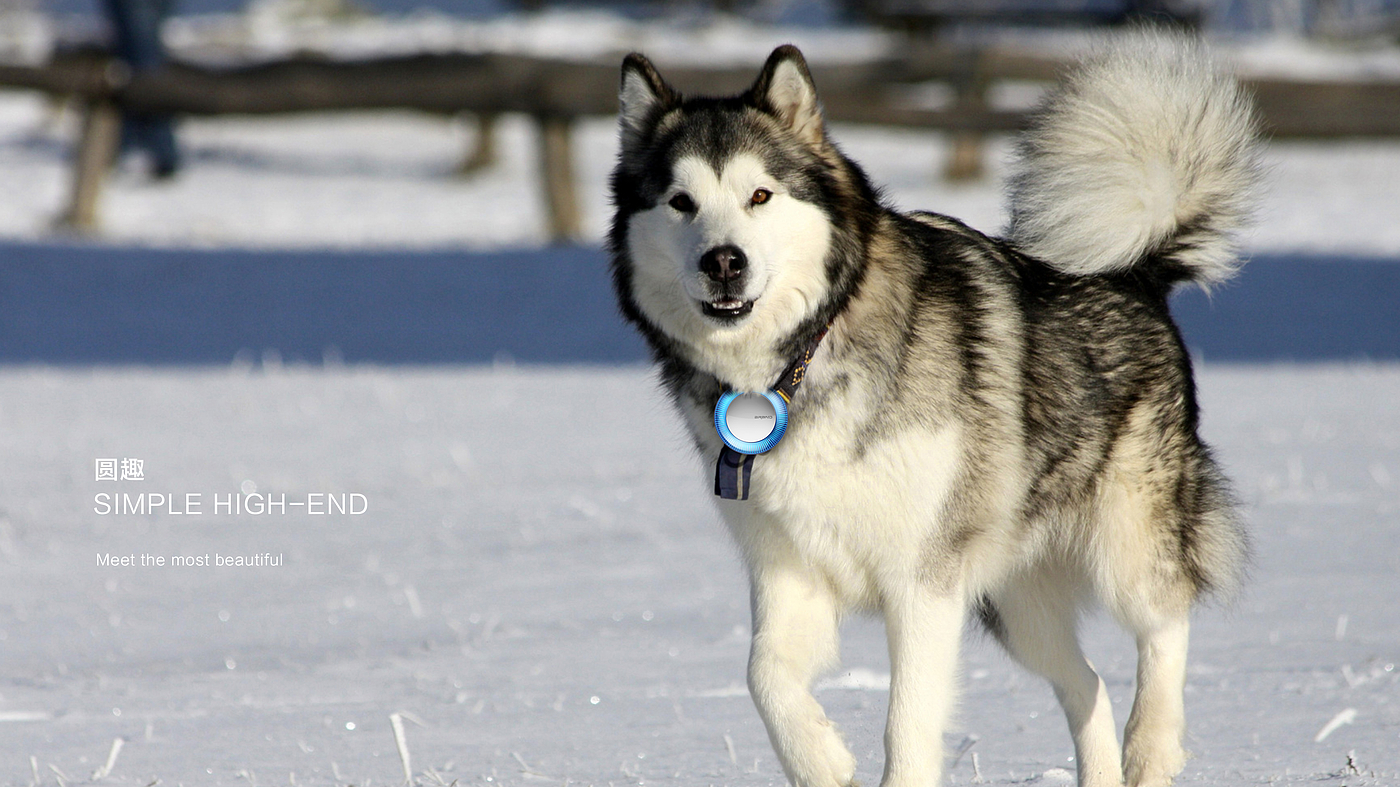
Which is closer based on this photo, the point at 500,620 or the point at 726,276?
the point at 726,276

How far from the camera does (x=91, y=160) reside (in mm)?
10805

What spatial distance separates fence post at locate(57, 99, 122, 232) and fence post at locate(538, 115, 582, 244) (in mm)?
3192

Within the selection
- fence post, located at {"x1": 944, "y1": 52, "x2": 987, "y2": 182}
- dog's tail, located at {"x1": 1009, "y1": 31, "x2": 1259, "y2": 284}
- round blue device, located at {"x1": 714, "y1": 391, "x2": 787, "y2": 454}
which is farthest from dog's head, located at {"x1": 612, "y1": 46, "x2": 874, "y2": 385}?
fence post, located at {"x1": 944, "y1": 52, "x2": 987, "y2": 182}

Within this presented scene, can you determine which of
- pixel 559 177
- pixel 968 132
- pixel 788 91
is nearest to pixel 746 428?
pixel 788 91

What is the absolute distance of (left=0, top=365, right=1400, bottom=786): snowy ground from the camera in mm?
2928

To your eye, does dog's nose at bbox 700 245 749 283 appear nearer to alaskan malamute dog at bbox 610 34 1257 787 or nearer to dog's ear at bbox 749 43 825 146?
alaskan malamute dog at bbox 610 34 1257 787

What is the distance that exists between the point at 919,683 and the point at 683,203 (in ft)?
3.16

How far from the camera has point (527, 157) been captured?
1669 cm

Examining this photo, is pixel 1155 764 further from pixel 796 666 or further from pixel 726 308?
pixel 726 308

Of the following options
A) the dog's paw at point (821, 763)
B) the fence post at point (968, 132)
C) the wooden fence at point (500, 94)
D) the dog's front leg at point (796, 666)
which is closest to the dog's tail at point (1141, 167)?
the dog's front leg at point (796, 666)

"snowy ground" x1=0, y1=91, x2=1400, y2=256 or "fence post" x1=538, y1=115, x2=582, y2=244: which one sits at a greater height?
"fence post" x1=538, y1=115, x2=582, y2=244

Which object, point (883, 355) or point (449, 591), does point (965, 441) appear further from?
point (449, 591)

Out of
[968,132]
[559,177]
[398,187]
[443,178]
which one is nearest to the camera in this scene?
[559,177]

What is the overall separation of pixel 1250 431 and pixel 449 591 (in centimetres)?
356
